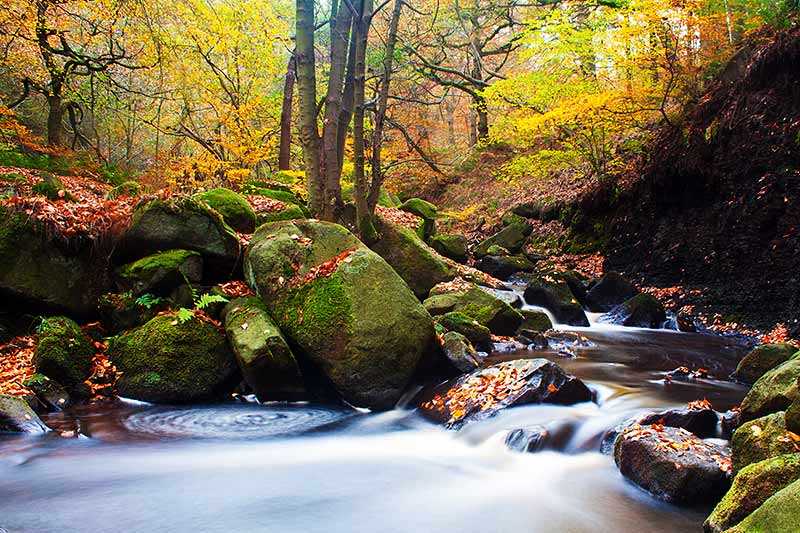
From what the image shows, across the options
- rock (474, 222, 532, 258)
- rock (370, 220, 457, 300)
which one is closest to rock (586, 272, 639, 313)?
rock (370, 220, 457, 300)

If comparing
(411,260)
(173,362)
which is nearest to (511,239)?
(411,260)

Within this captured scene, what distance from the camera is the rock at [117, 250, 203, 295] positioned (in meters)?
7.27

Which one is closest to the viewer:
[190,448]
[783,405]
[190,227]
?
[783,405]

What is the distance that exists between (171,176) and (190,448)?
13.2 metres

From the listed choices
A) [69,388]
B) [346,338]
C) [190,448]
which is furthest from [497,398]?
[69,388]

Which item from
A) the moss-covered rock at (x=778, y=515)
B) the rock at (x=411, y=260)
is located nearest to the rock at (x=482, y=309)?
the rock at (x=411, y=260)

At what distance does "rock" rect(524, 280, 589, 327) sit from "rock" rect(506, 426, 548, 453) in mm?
5657

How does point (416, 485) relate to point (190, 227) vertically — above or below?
below

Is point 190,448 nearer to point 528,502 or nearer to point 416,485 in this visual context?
point 416,485

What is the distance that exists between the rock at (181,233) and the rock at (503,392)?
146 inches

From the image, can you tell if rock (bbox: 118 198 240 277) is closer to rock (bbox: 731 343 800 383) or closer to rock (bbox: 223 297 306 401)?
rock (bbox: 223 297 306 401)

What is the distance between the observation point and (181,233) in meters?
7.72

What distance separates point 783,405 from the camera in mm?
4391

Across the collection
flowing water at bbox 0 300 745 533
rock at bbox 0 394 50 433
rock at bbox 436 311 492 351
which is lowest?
flowing water at bbox 0 300 745 533
